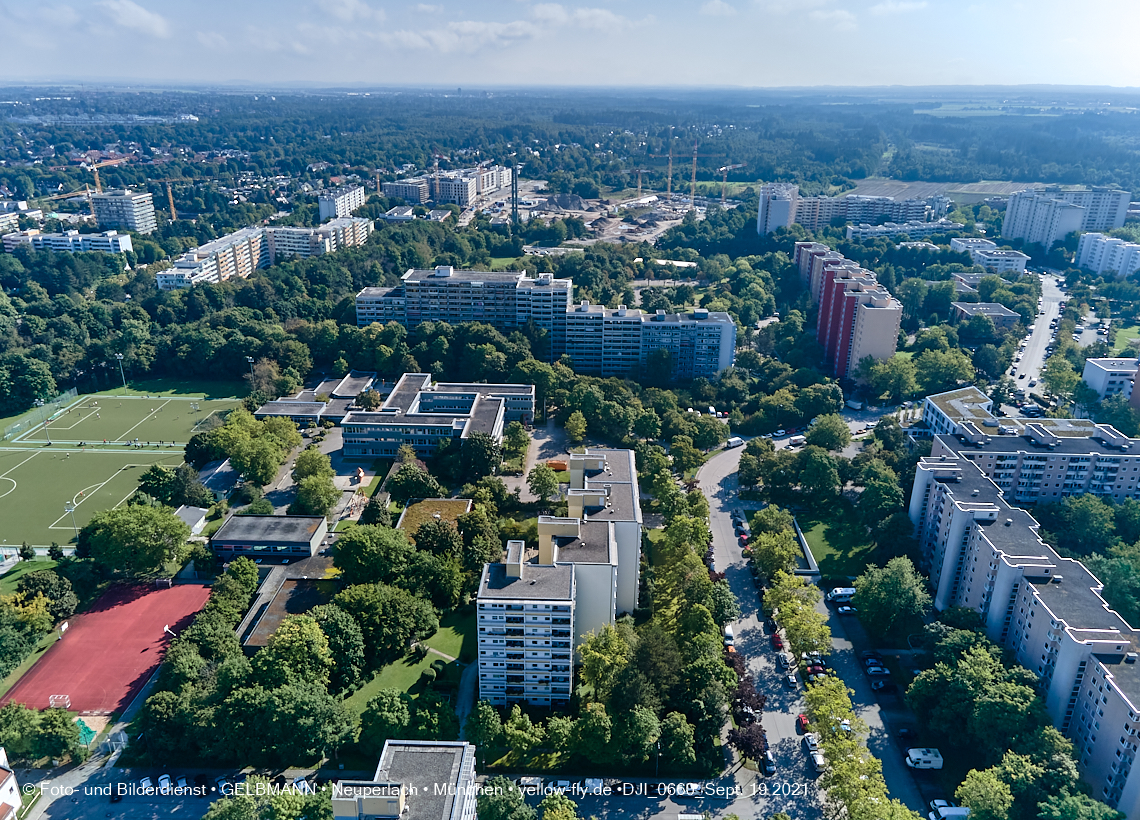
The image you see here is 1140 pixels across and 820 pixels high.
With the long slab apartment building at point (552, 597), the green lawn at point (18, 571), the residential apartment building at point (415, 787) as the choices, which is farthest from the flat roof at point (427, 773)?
the green lawn at point (18, 571)

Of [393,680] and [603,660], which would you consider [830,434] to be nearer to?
[603,660]

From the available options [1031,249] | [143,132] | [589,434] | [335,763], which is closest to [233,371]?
[589,434]

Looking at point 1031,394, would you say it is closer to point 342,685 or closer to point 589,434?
point 589,434

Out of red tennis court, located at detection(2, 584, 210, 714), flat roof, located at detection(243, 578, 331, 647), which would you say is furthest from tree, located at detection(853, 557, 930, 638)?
red tennis court, located at detection(2, 584, 210, 714)

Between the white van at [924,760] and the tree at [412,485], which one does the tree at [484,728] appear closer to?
the white van at [924,760]

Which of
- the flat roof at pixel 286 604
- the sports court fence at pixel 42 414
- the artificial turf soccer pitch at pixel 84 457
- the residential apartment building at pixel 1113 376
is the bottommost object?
the artificial turf soccer pitch at pixel 84 457
